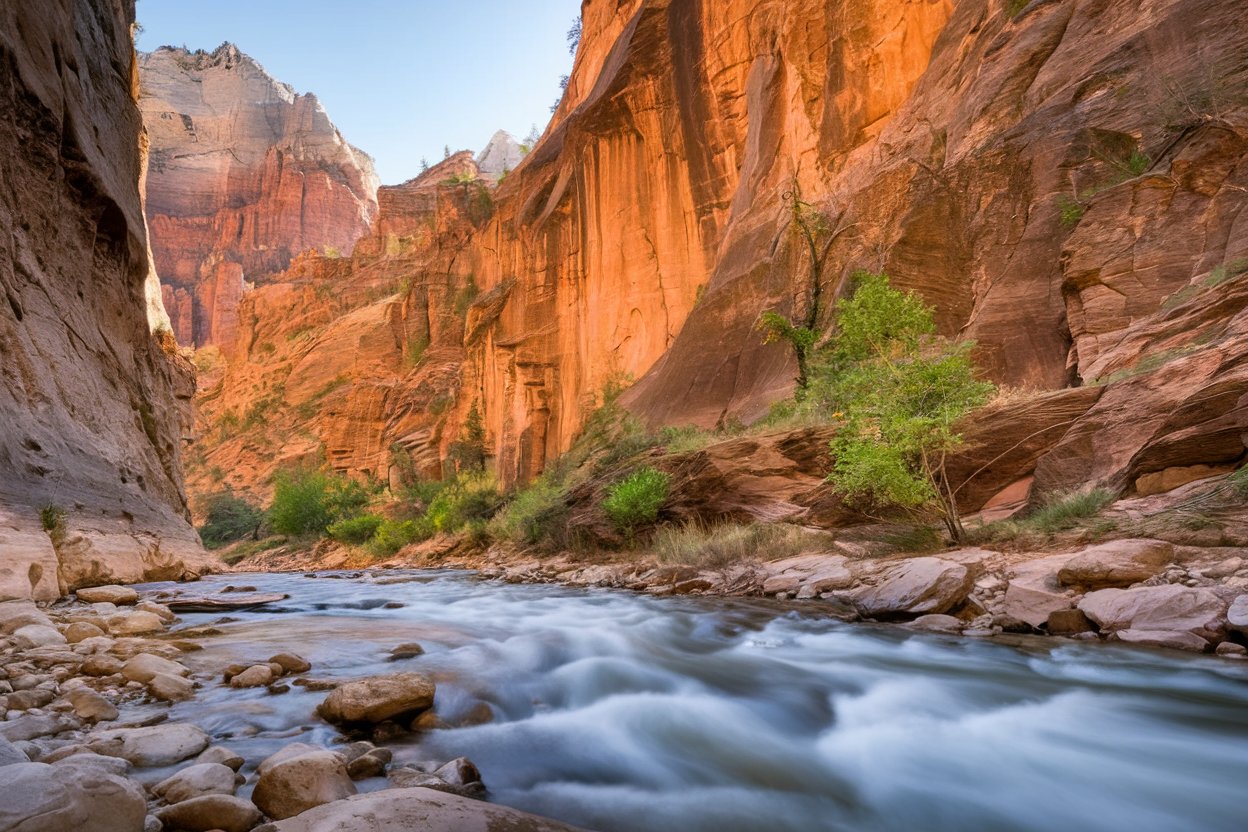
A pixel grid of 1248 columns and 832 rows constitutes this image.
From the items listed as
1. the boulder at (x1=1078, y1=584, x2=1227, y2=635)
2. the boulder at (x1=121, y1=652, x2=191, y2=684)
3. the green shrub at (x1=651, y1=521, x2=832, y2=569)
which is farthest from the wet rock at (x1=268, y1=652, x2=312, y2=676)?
the green shrub at (x1=651, y1=521, x2=832, y2=569)

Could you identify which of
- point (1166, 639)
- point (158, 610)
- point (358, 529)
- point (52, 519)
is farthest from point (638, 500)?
point (358, 529)

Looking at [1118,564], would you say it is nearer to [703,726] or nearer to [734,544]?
[703,726]

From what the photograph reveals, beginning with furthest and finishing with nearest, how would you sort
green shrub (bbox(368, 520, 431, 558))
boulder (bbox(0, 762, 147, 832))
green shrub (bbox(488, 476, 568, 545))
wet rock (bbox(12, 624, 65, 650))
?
1. green shrub (bbox(368, 520, 431, 558))
2. green shrub (bbox(488, 476, 568, 545))
3. wet rock (bbox(12, 624, 65, 650))
4. boulder (bbox(0, 762, 147, 832))

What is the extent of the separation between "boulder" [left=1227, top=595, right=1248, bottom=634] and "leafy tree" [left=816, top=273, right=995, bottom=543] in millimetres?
3036

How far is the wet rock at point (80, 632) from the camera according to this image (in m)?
4.47

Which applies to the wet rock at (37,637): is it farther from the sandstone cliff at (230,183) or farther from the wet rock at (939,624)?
the sandstone cliff at (230,183)

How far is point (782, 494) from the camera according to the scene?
10.7 meters

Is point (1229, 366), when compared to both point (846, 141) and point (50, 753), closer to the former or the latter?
point (50, 753)

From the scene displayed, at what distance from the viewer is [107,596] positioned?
256 inches

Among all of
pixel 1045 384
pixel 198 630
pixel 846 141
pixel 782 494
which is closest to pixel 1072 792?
pixel 198 630

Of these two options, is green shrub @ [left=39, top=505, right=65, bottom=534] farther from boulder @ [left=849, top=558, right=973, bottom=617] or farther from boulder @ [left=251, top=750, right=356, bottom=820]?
boulder @ [left=849, top=558, right=973, bottom=617]

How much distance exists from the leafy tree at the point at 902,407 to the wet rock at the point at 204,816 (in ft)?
22.2

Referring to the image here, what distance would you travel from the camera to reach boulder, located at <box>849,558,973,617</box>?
18.7 ft

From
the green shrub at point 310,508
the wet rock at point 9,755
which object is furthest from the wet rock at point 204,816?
the green shrub at point 310,508
